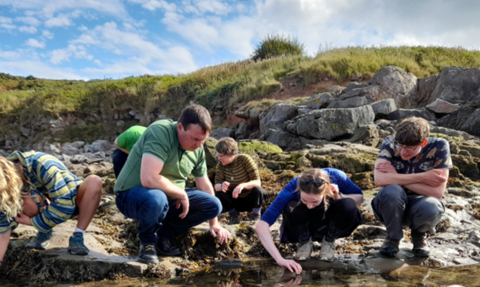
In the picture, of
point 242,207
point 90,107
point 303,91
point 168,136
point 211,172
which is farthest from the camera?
point 90,107

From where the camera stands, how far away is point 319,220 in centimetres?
369

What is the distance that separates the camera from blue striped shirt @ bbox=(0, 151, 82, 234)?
3.23m

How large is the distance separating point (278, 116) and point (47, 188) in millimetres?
10560

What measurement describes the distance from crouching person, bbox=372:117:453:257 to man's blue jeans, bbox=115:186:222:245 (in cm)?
157

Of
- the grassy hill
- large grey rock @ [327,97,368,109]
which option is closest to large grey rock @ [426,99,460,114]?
large grey rock @ [327,97,368,109]

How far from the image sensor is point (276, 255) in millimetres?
3217

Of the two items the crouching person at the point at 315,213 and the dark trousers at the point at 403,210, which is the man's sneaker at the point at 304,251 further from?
the dark trousers at the point at 403,210

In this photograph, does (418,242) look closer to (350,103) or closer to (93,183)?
(93,183)

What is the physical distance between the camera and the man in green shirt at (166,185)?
11.2 ft

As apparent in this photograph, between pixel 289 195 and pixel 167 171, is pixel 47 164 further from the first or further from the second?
pixel 289 195

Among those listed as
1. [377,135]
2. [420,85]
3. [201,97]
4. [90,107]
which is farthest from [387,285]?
[90,107]

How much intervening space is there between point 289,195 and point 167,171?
112 cm

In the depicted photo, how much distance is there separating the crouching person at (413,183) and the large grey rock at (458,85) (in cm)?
1029

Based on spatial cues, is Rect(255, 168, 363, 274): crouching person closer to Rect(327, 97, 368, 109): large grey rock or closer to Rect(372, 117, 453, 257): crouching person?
Rect(372, 117, 453, 257): crouching person
